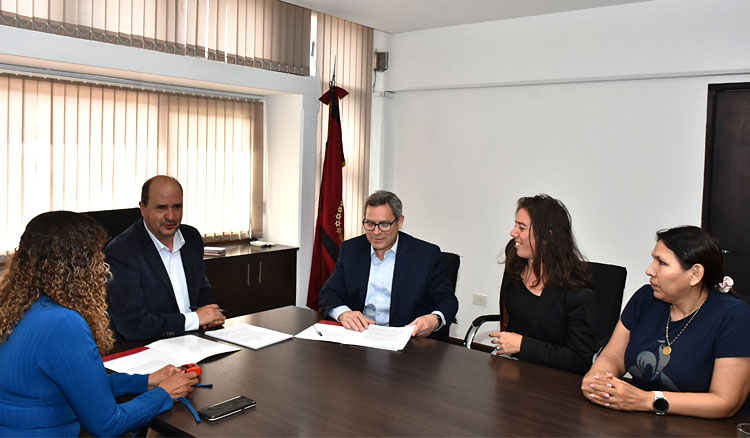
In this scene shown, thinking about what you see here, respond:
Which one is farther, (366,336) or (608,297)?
(608,297)

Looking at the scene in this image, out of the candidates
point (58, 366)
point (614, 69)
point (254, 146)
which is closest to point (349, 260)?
point (58, 366)

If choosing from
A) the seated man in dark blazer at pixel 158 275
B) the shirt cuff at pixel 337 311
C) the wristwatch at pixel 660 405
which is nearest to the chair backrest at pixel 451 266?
the shirt cuff at pixel 337 311

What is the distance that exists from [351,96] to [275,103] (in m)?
0.83

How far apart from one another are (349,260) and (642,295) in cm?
147

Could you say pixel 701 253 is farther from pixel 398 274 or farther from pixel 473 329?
pixel 398 274

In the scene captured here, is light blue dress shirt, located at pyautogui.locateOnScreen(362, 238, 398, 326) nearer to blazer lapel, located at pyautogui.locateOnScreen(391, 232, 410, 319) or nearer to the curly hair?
blazer lapel, located at pyautogui.locateOnScreen(391, 232, 410, 319)

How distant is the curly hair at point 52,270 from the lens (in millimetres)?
1685

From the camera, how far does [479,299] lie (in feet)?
18.1

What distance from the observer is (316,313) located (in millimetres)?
3074

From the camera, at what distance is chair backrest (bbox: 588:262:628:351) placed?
124 inches

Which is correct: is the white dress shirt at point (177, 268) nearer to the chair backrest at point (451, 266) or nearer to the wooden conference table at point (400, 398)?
the wooden conference table at point (400, 398)

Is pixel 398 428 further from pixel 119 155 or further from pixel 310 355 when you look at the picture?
pixel 119 155

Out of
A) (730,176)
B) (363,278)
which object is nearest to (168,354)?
(363,278)

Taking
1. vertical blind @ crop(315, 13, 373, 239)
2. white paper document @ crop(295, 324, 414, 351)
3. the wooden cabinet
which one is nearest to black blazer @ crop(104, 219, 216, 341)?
white paper document @ crop(295, 324, 414, 351)
